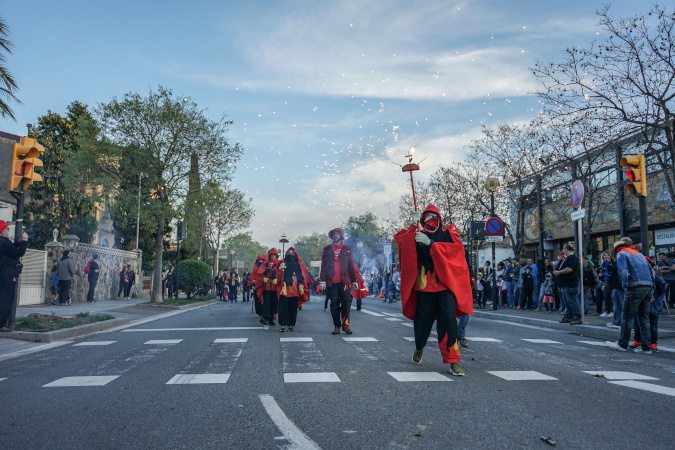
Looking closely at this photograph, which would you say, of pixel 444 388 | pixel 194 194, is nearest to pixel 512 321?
pixel 444 388

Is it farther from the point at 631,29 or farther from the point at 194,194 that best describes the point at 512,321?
the point at 194,194

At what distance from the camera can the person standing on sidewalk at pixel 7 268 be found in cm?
946

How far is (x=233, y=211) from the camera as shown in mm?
51094

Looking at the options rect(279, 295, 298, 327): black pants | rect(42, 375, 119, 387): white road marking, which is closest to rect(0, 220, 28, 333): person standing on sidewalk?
rect(42, 375, 119, 387): white road marking

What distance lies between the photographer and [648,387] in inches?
210

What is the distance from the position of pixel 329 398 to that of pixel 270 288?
807cm

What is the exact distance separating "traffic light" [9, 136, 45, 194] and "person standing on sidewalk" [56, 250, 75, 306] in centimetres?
984

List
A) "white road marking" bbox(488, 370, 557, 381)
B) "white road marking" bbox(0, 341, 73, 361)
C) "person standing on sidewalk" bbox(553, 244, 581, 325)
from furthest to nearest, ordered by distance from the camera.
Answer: "person standing on sidewalk" bbox(553, 244, 581, 325)
"white road marking" bbox(0, 341, 73, 361)
"white road marking" bbox(488, 370, 557, 381)

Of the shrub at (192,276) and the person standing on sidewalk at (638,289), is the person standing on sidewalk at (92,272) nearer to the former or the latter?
the shrub at (192,276)

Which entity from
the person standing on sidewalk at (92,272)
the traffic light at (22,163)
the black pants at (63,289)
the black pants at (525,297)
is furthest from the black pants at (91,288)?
the black pants at (525,297)

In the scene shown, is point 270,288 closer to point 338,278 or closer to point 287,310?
point 287,310

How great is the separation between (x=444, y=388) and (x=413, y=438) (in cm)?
178

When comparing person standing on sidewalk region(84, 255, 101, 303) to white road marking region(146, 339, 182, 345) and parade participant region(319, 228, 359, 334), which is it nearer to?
white road marking region(146, 339, 182, 345)

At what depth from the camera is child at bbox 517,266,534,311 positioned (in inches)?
759
